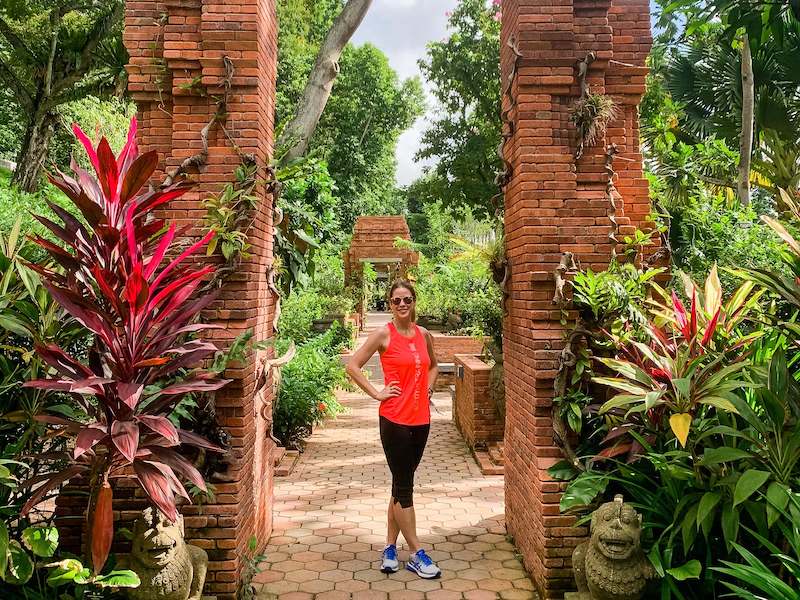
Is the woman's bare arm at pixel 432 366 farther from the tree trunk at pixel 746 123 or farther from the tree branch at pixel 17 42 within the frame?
the tree branch at pixel 17 42

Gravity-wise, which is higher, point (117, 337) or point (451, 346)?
point (117, 337)

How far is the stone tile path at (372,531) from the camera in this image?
12.3ft

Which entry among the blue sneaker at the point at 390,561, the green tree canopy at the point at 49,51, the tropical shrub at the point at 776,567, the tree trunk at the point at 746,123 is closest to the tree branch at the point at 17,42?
the green tree canopy at the point at 49,51

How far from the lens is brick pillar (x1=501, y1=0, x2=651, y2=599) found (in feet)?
12.0

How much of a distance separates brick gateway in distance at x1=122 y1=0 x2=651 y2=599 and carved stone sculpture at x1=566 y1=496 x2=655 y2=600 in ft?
2.13

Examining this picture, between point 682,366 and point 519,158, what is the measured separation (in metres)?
1.63

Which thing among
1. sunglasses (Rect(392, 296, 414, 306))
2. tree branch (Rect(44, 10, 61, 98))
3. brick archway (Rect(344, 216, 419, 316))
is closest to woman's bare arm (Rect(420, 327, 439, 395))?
sunglasses (Rect(392, 296, 414, 306))

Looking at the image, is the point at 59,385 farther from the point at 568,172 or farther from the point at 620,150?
the point at 620,150

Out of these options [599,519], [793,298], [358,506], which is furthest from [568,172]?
[358,506]

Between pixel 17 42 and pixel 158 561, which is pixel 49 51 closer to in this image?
pixel 17 42

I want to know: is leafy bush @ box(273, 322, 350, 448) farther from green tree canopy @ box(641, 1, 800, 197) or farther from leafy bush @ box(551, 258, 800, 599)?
green tree canopy @ box(641, 1, 800, 197)

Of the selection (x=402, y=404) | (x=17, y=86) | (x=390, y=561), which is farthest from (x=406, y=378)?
(x=17, y=86)

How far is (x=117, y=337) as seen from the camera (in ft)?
9.02

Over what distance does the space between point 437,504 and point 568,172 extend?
126 inches
